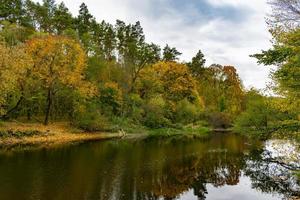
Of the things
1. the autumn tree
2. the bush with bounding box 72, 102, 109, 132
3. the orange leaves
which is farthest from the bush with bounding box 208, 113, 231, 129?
the orange leaves

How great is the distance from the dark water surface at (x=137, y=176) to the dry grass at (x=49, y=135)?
5953 mm

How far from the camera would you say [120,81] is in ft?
223

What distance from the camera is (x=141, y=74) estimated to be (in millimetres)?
73875

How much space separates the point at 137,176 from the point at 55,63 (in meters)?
28.0

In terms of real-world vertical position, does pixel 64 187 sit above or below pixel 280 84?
below

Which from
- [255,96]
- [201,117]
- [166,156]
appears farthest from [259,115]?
[201,117]

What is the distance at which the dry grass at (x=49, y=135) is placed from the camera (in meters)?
42.3

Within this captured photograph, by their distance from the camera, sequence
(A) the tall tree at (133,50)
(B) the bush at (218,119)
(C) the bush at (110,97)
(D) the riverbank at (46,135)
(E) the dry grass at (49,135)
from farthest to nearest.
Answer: (B) the bush at (218,119)
(A) the tall tree at (133,50)
(C) the bush at (110,97)
(E) the dry grass at (49,135)
(D) the riverbank at (46,135)

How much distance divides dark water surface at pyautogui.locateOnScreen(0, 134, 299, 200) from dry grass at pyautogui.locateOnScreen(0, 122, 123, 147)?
595 cm

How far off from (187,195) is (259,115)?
87.0 ft

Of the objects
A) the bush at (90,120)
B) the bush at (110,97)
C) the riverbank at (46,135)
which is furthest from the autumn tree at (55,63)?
the bush at (110,97)

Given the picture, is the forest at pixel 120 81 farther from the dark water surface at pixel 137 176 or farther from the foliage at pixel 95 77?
the dark water surface at pixel 137 176

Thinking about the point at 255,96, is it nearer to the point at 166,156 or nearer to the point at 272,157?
the point at 272,157

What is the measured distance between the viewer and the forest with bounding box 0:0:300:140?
19.7 m
